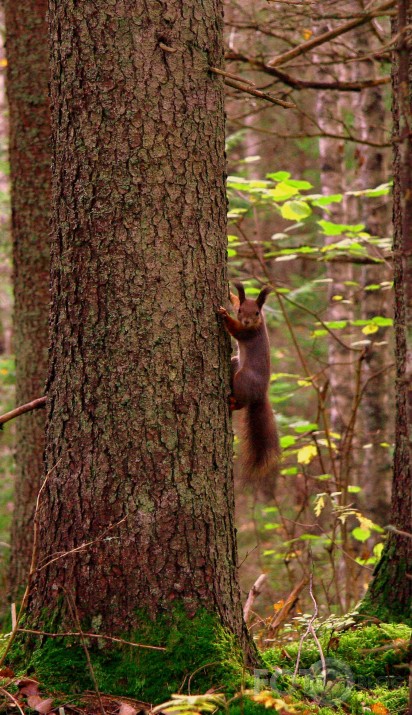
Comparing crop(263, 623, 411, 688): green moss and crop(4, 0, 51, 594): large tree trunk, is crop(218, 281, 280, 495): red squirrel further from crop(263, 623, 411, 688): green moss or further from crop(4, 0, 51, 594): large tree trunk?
crop(4, 0, 51, 594): large tree trunk

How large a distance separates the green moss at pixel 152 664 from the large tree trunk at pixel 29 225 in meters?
3.21

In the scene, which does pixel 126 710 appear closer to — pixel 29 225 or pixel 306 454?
pixel 306 454

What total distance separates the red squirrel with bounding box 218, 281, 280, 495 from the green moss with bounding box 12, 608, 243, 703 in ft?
5.12

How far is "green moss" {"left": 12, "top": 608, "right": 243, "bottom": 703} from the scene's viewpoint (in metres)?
2.74

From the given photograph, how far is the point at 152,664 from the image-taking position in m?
2.75

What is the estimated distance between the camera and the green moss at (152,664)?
108 inches

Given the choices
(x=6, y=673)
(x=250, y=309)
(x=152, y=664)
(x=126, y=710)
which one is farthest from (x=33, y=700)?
(x=250, y=309)

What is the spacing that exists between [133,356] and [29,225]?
3.46m

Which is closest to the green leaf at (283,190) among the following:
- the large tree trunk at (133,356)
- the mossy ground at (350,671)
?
the large tree trunk at (133,356)

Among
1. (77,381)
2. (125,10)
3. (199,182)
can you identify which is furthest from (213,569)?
(125,10)

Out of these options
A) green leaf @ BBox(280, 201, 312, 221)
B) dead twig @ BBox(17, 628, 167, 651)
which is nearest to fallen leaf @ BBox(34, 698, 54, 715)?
dead twig @ BBox(17, 628, 167, 651)

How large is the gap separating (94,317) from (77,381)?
0.86 feet

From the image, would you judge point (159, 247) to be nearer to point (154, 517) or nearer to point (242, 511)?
point (154, 517)

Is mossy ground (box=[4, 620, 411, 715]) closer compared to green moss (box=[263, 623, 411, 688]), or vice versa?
mossy ground (box=[4, 620, 411, 715])
